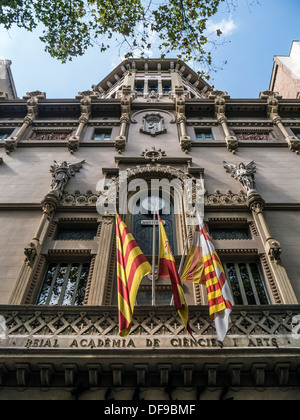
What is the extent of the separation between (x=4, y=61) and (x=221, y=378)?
3666cm

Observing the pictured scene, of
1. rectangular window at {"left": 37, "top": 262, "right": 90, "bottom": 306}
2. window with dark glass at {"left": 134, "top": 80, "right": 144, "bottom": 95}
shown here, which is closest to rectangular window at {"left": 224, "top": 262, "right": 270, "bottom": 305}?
rectangular window at {"left": 37, "top": 262, "right": 90, "bottom": 306}

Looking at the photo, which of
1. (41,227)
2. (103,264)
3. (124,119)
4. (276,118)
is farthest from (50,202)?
(276,118)

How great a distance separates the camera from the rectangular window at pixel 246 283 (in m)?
11.0

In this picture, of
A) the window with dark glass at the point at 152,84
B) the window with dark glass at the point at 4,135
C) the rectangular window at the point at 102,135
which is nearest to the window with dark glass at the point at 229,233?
the rectangular window at the point at 102,135

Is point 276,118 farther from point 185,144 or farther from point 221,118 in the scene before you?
point 185,144

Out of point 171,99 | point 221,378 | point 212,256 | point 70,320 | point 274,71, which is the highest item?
point 274,71

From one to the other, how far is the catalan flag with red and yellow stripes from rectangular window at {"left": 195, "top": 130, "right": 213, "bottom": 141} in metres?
11.6

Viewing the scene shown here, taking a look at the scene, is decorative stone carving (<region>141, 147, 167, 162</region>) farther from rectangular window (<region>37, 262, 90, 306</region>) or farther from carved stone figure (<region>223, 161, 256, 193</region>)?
rectangular window (<region>37, 262, 90, 306</region>)

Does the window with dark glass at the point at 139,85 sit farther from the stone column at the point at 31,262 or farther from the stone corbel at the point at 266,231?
the stone corbel at the point at 266,231

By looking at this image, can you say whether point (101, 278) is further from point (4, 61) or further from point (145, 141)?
point (4, 61)

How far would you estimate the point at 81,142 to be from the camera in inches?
758

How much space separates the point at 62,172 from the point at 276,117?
1548 cm

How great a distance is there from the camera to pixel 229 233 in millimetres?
13820
